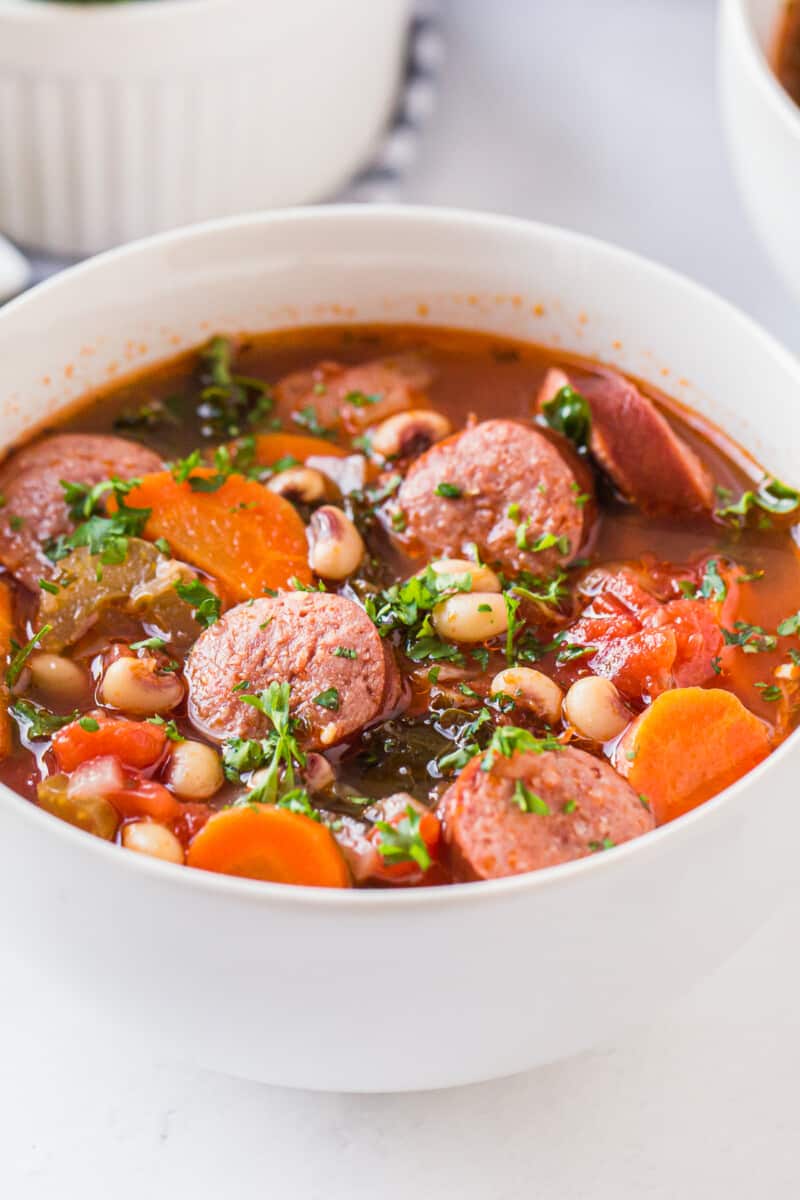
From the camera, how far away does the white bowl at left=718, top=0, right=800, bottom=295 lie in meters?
3.47

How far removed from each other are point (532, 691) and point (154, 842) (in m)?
0.73

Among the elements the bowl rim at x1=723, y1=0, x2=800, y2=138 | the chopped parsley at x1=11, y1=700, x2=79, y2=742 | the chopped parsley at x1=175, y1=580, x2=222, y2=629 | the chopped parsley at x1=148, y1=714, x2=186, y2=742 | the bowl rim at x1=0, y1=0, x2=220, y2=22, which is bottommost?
Result: the chopped parsley at x1=11, y1=700, x2=79, y2=742

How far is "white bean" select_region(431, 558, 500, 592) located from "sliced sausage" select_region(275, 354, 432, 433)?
1.78ft

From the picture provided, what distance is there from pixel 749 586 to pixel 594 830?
83cm

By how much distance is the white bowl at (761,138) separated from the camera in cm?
347

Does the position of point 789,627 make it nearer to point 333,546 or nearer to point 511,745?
point 511,745

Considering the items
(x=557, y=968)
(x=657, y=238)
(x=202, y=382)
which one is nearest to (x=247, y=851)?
(x=557, y=968)

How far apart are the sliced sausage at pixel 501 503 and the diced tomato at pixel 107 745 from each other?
74 cm

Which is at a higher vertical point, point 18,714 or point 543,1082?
point 18,714

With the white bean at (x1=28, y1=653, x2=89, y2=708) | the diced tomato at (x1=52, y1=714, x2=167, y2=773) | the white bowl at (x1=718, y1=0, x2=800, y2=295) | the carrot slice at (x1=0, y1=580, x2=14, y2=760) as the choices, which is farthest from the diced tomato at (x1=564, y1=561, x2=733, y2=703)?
the white bowl at (x1=718, y1=0, x2=800, y2=295)

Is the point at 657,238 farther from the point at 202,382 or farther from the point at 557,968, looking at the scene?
the point at 557,968

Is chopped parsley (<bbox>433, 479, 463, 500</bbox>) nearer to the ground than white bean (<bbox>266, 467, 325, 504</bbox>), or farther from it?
farther from it

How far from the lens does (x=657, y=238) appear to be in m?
4.41

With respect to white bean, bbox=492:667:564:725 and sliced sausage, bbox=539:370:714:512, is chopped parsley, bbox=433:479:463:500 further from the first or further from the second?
white bean, bbox=492:667:564:725
